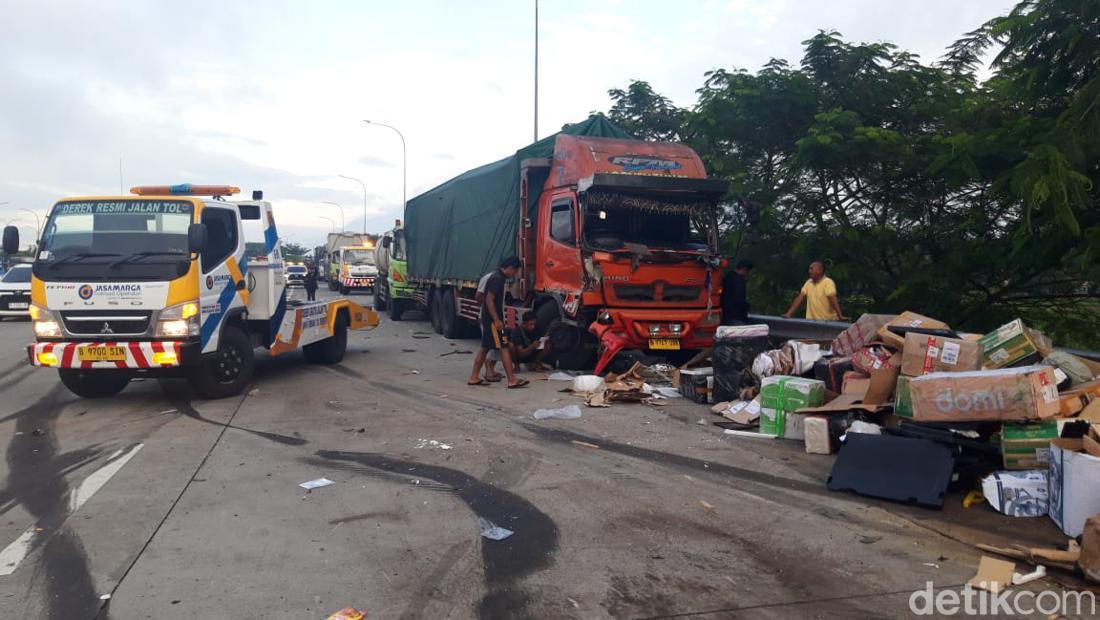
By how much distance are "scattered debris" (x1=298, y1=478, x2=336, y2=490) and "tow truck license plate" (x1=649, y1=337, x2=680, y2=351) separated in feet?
18.1

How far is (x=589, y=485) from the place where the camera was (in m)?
5.79

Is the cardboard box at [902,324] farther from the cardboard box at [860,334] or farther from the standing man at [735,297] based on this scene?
the standing man at [735,297]

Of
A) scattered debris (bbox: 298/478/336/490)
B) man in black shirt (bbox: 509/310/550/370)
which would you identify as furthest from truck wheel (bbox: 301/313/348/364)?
scattered debris (bbox: 298/478/336/490)

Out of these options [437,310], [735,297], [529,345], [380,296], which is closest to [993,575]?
[735,297]

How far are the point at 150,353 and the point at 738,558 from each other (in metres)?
6.61

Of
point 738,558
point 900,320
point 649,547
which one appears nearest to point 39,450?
point 649,547

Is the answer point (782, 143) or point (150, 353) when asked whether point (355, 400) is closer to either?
point (150, 353)

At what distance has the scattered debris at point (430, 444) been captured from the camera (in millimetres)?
6918

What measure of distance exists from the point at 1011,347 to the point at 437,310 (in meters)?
13.1

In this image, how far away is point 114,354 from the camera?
8.27 m

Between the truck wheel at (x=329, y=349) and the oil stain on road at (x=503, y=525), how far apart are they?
5878mm

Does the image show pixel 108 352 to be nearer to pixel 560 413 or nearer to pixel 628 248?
pixel 560 413

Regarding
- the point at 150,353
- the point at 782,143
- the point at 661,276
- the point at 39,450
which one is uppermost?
the point at 782,143

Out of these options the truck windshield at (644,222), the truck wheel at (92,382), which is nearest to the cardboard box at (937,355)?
the truck windshield at (644,222)
